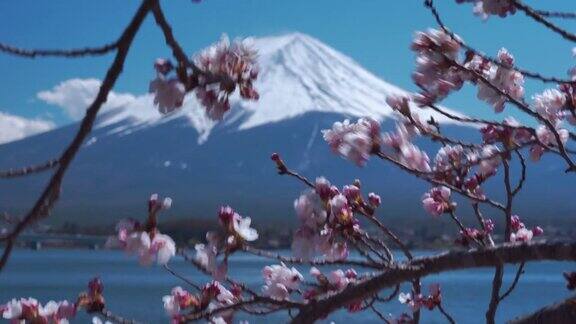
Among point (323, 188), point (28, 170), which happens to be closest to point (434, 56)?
point (323, 188)

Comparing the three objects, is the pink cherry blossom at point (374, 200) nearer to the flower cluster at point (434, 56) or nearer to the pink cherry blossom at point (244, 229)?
the flower cluster at point (434, 56)

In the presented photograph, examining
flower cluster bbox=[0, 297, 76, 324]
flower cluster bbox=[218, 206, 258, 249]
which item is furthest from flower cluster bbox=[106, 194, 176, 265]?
flower cluster bbox=[0, 297, 76, 324]

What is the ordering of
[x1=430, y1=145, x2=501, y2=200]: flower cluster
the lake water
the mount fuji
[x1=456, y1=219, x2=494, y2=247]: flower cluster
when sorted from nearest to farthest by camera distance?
[x1=430, y1=145, x2=501, y2=200]: flower cluster
[x1=456, y1=219, x2=494, y2=247]: flower cluster
the lake water
the mount fuji

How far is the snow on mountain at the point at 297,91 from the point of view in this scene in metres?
100

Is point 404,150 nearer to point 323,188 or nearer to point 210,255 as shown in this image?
point 323,188

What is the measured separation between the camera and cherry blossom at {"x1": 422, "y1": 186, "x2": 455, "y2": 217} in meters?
2.26

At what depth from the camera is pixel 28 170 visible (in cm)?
88

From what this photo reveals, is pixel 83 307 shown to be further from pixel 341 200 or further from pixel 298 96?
pixel 298 96

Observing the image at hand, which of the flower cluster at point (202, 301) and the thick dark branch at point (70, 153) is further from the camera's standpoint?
the flower cluster at point (202, 301)

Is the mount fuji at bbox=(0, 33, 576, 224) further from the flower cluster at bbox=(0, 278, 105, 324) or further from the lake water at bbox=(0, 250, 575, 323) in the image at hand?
the flower cluster at bbox=(0, 278, 105, 324)

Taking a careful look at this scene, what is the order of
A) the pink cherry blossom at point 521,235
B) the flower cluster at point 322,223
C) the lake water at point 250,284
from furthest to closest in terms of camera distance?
the lake water at point 250,284
the pink cherry blossom at point 521,235
the flower cluster at point 322,223

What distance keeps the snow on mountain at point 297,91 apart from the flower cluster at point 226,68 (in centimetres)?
9122

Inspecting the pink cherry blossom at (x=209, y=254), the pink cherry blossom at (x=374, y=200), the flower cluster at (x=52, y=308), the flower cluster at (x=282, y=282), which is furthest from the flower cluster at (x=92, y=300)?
the pink cherry blossom at (x=374, y=200)

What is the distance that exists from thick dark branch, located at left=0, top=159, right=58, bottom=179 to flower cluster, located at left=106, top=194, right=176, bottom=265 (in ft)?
1.69
